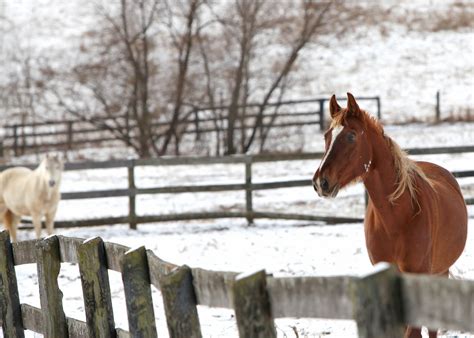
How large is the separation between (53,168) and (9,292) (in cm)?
699

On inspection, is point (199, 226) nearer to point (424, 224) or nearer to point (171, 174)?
point (171, 174)

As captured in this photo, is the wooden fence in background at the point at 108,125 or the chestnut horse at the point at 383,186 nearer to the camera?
the chestnut horse at the point at 383,186

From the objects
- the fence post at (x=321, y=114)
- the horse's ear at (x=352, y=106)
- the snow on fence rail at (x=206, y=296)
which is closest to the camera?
the snow on fence rail at (x=206, y=296)

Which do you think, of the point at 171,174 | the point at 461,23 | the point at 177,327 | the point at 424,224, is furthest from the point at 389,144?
the point at 461,23

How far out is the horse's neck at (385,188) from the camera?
18.1 feet

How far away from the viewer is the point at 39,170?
13336mm

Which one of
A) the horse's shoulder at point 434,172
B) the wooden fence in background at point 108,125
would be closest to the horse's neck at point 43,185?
the horse's shoulder at point 434,172

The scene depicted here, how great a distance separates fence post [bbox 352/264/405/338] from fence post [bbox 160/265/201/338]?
1130mm

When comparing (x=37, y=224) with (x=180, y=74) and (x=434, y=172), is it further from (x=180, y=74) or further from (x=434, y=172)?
(x=180, y=74)

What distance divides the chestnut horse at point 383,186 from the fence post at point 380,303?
8.23 ft

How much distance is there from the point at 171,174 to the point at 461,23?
2216 centimetres

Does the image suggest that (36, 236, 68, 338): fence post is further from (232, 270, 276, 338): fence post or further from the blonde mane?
(232, 270, 276, 338): fence post

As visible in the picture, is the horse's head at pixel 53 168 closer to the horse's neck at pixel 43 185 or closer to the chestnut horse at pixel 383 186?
the horse's neck at pixel 43 185

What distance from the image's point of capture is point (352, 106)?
543 centimetres
